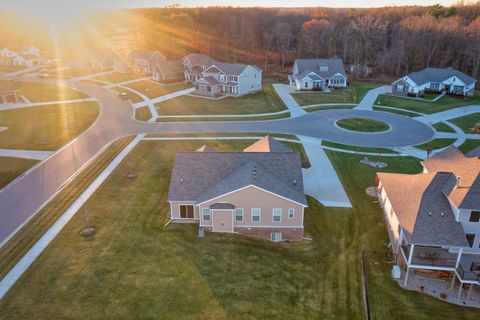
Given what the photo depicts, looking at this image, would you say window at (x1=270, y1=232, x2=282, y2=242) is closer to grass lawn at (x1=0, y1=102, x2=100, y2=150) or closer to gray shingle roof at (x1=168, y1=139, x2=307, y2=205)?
gray shingle roof at (x1=168, y1=139, x2=307, y2=205)

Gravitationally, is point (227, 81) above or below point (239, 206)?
above

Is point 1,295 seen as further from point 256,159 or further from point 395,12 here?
point 395,12

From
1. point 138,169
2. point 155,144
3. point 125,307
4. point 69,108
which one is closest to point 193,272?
point 125,307

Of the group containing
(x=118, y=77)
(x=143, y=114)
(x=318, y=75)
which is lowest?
(x=143, y=114)

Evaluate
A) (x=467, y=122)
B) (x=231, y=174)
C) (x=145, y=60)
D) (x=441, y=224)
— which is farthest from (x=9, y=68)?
(x=441, y=224)

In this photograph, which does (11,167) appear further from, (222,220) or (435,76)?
(435,76)

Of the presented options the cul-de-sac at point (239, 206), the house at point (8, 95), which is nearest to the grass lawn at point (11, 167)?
the cul-de-sac at point (239, 206)
